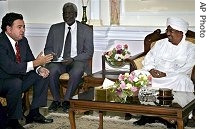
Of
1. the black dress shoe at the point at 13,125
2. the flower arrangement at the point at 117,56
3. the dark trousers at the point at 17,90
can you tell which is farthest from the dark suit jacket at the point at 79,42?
the black dress shoe at the point at 13,125

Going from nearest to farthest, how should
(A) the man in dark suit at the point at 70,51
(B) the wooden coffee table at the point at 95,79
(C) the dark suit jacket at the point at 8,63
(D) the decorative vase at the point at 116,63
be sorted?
(C) the dark suit jacket at the point at 8,63 < (B) the wooden coffee table at the point at 95,79 < (A) the man in dark suit at the point at 70,51 < (D) the decorative vase at the point at 116,63

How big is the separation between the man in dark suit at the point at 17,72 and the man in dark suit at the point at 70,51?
1.83ft

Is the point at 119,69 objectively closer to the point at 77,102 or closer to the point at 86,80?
the point at 86,80

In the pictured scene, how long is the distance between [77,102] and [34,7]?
3.42 meters

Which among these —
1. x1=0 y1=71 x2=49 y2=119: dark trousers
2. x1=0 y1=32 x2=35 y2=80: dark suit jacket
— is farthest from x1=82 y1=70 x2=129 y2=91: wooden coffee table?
x1=0 y1=32 x2=35 y2=80: dark suit jacket

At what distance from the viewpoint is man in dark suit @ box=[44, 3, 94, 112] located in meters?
5.30

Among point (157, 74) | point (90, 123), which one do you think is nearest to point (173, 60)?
point (157, 74)

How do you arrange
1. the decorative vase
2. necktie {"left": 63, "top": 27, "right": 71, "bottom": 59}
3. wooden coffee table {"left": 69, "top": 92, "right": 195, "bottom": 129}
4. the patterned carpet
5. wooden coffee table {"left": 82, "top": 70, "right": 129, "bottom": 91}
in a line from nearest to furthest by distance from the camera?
wooden coffee table {"left": 69, "top": 92, "right": 195, "bottom": 129} < the patterned carpet < wooden coffee table {"left": 82, "top": 70, "right": 129, "bottom": 91} < the decorative vase < necktie {"left": 63, "top": 27, "right": 71, "bottom": 59}

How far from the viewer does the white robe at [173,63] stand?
188 inches

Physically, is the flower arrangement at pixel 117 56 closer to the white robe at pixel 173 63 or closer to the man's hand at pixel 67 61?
the white robe at pixel 173 63

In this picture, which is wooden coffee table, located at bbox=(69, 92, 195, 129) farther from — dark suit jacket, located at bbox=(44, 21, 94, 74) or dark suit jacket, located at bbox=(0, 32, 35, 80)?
dark suit jacket, located at bbox=(44, 21, 94, 74)

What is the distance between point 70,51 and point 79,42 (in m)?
0.21
